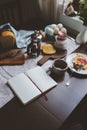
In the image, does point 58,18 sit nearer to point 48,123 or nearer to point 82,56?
point 82,56

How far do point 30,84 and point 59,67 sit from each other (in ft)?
0.69

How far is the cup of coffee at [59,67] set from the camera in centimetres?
92

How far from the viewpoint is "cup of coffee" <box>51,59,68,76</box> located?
3.03 feet

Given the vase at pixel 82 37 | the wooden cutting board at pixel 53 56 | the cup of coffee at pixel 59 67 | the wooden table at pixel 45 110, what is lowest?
the wooden table at pixel 45 110

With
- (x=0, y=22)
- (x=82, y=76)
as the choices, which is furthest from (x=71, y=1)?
(x=82, y=76)

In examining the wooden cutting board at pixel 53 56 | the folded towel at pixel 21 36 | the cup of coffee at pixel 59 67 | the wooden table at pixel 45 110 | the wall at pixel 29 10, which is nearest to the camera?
the wooden table at pixel 45 110

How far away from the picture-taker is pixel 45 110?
0.78 metres

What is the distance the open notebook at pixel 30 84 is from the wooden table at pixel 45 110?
0.09ft

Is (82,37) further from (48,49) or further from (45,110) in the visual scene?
(45,110)

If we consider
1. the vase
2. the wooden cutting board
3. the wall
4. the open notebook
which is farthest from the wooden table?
the wall

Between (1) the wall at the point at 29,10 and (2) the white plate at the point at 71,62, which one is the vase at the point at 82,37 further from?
(1) the wall at the point at 29,10

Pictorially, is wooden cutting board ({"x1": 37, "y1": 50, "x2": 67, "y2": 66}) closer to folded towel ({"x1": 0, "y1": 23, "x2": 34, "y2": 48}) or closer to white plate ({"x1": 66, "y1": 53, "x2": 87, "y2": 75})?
white plate ({"x1": 66, "y1": 53, "x2": 87, "y2": 75})

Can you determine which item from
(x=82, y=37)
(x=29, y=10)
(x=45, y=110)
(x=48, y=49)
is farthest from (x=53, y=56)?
(x=29, y=10)

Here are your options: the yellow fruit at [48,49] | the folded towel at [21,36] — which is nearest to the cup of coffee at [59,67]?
the yellow fruit at [48,49]
